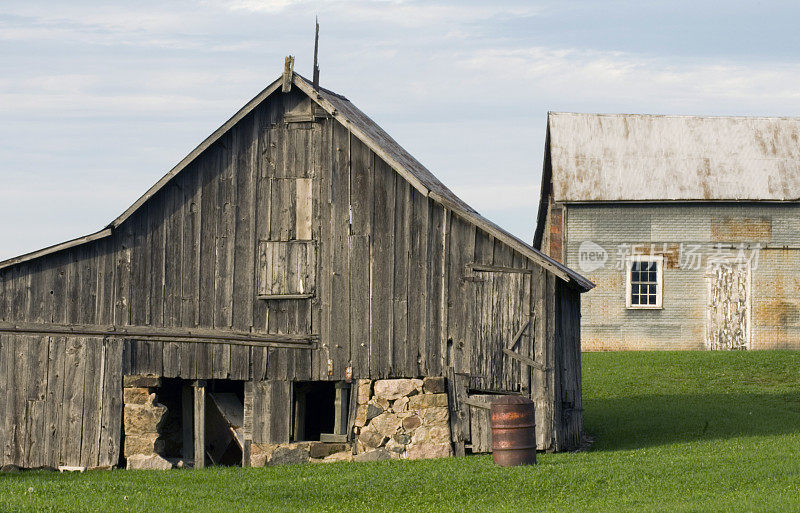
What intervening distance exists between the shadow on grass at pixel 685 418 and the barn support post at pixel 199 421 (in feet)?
25.4

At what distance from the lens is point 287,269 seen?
70.7 ft

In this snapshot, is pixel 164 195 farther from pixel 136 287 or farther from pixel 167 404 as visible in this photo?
pixel 167 404

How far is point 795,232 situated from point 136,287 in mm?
23651

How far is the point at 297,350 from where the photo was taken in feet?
70.5

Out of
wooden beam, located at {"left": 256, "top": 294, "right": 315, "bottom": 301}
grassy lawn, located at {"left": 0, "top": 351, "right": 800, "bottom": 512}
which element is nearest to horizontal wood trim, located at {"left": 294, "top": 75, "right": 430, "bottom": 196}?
wooden beam, located at {"left": 256, "top": 294, "right": 315, "bottom": 301}

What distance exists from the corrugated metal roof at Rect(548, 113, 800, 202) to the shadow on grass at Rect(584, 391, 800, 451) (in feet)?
30.0

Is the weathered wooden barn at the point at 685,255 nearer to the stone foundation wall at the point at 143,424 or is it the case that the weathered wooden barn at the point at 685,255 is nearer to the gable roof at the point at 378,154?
the gable roof at the point at 378,154

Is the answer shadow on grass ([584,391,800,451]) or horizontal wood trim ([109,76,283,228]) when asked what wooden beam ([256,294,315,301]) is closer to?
horizontal wood trim ([109,76,283,228])

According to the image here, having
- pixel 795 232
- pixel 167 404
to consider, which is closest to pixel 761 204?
pixel 795 232

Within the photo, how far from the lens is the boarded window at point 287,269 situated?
2147cm

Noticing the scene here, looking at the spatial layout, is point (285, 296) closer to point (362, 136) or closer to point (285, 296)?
point (285, 296)

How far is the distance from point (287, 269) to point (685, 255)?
1924 cm

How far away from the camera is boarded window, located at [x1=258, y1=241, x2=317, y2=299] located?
70.4 ft

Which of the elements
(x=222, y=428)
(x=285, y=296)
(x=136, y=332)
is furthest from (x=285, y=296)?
(x=222, y=428)
